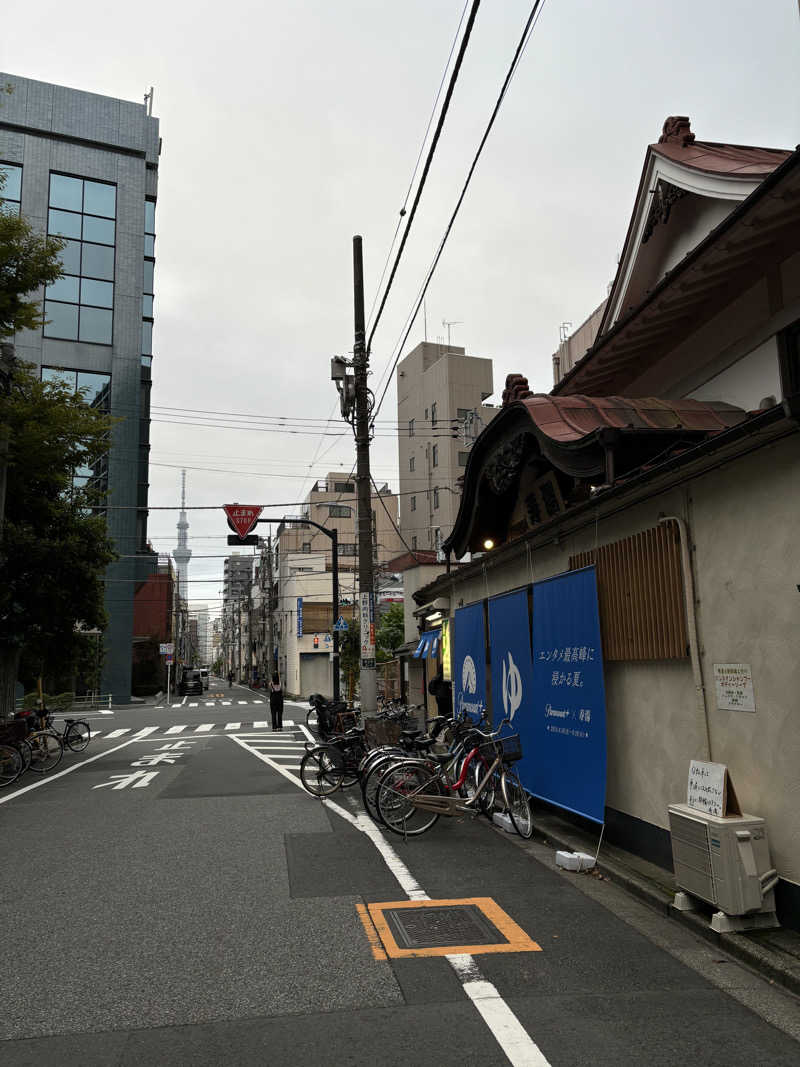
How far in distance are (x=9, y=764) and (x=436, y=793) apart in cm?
985

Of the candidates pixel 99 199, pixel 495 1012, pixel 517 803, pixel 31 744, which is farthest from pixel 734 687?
pixel 99 199

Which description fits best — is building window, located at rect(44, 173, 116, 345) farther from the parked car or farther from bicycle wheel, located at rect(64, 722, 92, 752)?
the parked car

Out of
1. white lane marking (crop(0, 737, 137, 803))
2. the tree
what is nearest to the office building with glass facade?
white lane marking (crop(0, 737, 137, 803))

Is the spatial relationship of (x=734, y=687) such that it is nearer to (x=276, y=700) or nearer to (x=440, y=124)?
(x=440, y=124)

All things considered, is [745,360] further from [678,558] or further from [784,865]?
[784,865]

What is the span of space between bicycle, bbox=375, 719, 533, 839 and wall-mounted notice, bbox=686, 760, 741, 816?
310cm

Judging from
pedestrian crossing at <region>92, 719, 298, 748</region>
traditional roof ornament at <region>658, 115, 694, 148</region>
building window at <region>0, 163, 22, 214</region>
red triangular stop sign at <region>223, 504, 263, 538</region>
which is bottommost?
pedestrian crossing at <region>92, 719, 298, 748</region>

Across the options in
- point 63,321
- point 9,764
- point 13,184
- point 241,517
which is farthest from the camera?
point 63,321

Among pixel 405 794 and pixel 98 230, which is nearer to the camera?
pixel 405 794

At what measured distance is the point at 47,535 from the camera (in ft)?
60.1

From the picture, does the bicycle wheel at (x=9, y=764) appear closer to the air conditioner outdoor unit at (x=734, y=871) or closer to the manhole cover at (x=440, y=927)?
the manhole cover at (x=440, y=927)

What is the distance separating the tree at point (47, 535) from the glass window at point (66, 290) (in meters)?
26.4

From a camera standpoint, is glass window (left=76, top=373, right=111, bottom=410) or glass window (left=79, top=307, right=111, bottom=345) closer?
glass window (left=76, top=373, right=111, bottom=410)

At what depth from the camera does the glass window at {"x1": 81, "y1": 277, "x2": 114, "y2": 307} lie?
139 feet
